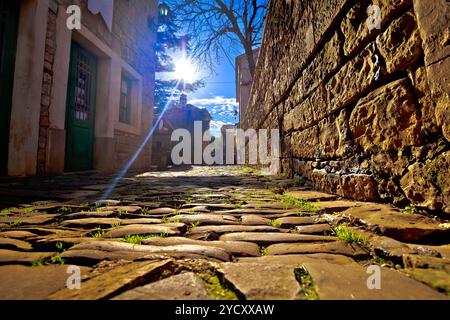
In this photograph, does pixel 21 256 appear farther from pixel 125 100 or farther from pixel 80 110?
pixel 125 100

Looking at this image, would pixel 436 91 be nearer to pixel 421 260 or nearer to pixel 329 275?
pixel 421 260

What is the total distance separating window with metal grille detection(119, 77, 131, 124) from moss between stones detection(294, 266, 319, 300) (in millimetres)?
7455

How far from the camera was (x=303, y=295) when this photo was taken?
27.4 inches

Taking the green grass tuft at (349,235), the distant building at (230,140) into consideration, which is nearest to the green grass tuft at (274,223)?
the green grass tuft at (349,235)

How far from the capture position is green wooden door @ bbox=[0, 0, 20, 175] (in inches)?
149

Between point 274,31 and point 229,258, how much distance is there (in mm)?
4668

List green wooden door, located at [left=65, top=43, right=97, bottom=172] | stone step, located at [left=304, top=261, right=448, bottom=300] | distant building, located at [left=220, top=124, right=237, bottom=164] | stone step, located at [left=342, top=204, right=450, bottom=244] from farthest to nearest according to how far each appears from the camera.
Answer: distant building, located at [left=220, top=124, right=237, bottom=164], green wooden door, located at [left=65, top=43, right=97, bottom=172], stone step, located at [left=342, top=204, right=450, bottom=244], stone step, located at [left=304, top=261, right=448, bottom=300]

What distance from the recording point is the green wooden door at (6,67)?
3.77 metres

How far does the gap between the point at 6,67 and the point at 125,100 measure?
3.94m

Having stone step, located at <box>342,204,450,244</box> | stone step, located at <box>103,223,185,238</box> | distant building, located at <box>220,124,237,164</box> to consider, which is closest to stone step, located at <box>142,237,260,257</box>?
stone step, located at <box>103,223,185,238</box>

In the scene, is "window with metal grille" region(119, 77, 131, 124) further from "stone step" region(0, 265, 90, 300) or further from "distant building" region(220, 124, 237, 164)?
"distant building" region(220, 124, 237, 164)

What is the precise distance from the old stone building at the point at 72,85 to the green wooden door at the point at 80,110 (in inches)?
0.8
